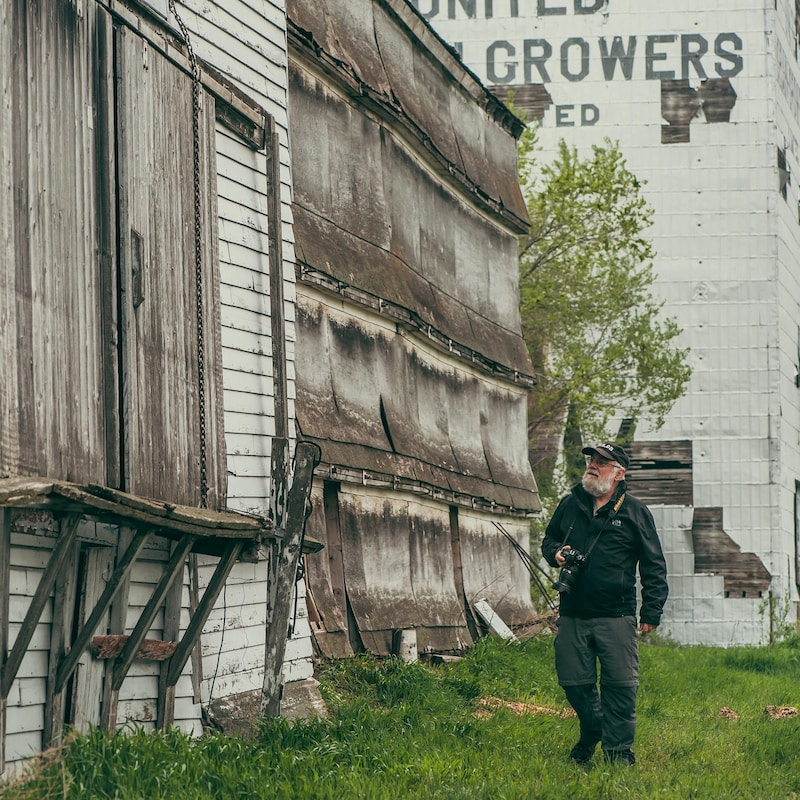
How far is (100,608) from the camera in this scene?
7.38 metres

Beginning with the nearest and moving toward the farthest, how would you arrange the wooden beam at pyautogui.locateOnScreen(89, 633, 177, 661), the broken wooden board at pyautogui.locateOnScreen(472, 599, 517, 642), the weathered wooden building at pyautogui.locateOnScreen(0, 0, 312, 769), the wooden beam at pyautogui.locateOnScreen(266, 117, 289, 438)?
the weathered wooden building at pyautogui.locateOnScreen(0, 0, 312, 769), the wooden beam at pyautogui.locateOnScreen(89, 633, 177, 661), the wooden beam at pyautogui.locateOnScreen(266, 117, 289, 438), the broken wooden board at pyautogui.locateOnScreen(472, 599, 517, 642)

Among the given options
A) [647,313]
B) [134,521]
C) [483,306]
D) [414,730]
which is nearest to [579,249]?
[647,313]

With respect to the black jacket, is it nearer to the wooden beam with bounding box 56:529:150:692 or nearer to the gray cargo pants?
the gray cargo pants

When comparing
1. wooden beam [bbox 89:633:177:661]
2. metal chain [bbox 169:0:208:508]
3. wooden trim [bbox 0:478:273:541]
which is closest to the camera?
wooden trim [bbox 0:478:273:541]

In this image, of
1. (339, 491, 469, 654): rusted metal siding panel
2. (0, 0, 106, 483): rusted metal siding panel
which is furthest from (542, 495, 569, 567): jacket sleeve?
(339, 491, 469, 654): rusted metal siding panel

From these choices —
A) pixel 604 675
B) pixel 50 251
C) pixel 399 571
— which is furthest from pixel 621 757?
pixel 399 571

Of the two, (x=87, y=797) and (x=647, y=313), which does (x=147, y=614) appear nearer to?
(x=87, y=797)

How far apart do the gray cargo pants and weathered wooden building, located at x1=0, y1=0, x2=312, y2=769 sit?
2029 millimetres

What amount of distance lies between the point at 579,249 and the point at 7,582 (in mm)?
20237

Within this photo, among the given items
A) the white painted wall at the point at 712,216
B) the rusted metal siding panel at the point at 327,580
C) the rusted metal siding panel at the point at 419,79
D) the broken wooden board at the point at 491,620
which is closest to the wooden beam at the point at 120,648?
the rusted metal siding panel at the point at 327,580

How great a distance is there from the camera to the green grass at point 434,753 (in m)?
7.04

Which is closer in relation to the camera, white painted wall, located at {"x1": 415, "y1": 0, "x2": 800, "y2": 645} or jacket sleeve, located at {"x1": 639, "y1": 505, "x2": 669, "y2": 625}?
jacket sleeve, located at {"x1": 639, "y1": 505, "x2": 669, "y2": 625}

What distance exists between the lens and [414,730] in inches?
369

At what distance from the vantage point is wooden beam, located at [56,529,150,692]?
7387 millimetres
